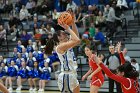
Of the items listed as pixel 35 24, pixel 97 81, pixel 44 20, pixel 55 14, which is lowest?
pixel 97 81

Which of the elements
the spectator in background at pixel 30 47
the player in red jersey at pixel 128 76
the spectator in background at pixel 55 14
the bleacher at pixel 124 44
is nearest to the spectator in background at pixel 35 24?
the bleacher at pixel 124 44

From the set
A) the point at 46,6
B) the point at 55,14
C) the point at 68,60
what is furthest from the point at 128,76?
the point at 46,6

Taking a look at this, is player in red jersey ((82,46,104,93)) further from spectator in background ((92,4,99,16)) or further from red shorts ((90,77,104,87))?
spectator in background ((92,4,99,16))

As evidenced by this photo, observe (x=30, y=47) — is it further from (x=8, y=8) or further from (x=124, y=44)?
(x=8, y=8)

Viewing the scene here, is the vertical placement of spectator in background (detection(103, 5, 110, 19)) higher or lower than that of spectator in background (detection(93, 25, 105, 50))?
higher

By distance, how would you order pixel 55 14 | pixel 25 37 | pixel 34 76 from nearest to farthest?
pixel 34 76 → pixel 25 37 → pixel 55 14

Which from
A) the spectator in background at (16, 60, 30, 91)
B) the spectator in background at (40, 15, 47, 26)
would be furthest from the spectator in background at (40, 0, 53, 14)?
the spectator in background at (16, 60, 30, 91)

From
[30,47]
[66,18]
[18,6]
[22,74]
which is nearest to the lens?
[66,18]

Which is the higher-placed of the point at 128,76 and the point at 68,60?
the point at 68,60

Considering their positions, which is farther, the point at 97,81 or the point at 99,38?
the point at 99,38

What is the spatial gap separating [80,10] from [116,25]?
2364 millimetres

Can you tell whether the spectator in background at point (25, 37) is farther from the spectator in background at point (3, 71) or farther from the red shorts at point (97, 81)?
the red shorts at point (97, 81)

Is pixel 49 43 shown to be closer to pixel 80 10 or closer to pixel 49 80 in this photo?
pixel 49 80

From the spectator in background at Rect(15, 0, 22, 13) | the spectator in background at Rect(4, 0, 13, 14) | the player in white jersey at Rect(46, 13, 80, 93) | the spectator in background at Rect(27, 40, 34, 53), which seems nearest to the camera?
the player in white jersey at Rect(46, 13, 80, 93)
